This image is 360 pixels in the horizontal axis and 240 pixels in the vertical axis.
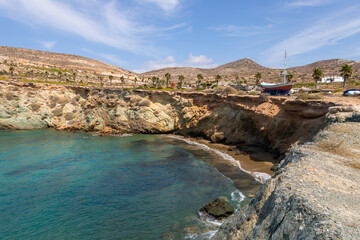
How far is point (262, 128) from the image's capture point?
104ft

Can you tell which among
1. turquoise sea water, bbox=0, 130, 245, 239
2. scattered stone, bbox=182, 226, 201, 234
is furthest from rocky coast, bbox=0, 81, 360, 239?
turquoise sea water, bbox=0, 130, 245, 239

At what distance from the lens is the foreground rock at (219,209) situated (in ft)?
51.2

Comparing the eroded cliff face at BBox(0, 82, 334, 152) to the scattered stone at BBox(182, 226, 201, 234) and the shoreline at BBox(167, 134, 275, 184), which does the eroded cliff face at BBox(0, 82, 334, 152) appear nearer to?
the shoreline at BBox(167, 134, 275, 184)

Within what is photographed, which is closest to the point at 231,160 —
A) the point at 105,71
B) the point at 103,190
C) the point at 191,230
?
the point at 191,230

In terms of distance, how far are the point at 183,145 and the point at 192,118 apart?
9017 millimetres

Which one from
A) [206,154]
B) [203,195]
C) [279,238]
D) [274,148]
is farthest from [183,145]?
[279,238]

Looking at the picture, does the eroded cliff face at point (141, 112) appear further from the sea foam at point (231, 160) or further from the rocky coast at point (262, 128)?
the sea foam at point (231, 160)

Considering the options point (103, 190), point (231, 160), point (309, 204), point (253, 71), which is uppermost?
point (253, 71)

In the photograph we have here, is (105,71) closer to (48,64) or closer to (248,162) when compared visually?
(48,64)

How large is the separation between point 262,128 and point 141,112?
89.6 ft

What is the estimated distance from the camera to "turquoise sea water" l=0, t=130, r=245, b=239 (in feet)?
47.9

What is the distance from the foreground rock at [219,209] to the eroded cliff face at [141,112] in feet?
55.6

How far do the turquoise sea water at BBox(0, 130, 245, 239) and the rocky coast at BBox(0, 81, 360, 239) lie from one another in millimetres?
7217

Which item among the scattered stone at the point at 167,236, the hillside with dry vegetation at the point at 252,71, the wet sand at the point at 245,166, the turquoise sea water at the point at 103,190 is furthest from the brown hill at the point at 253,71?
the scattered stone at the point at 167,236
